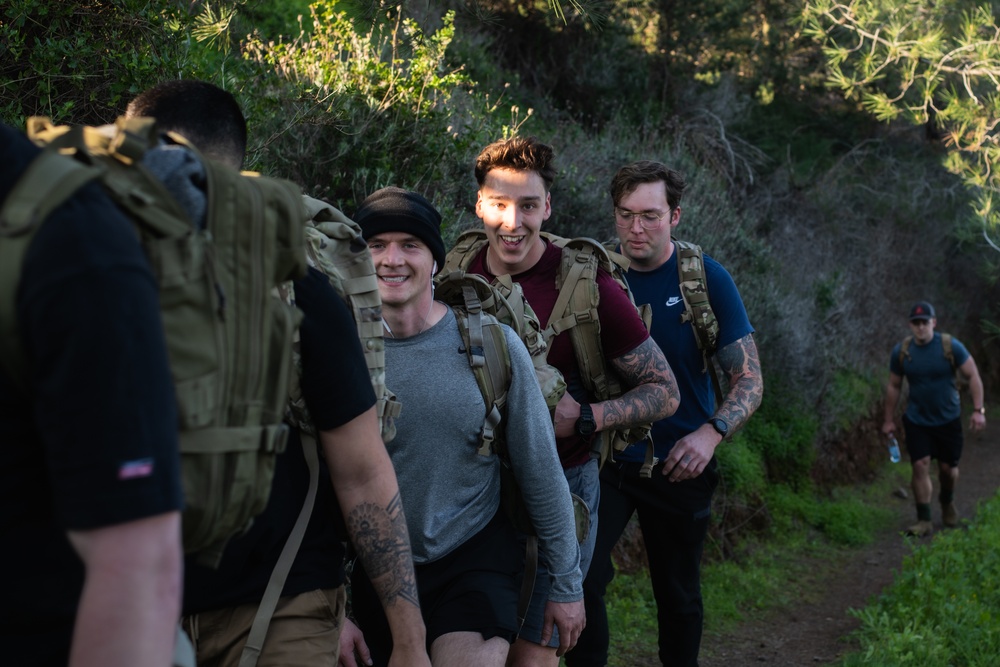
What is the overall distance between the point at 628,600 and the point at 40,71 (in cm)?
505

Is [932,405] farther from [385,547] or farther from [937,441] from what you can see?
[385,547]

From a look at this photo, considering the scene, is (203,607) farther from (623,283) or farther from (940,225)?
(940,225)

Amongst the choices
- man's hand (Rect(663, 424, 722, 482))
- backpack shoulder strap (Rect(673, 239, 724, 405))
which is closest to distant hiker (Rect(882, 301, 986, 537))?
backpack shoulder strap (Rect(673, 239, 724, 405))

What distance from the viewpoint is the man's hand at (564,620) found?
138 inches

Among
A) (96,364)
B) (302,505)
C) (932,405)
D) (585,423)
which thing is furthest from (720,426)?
(932,405)

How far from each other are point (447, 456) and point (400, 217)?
2.52 ft

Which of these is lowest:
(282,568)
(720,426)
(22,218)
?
(720,426)

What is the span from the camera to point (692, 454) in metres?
4.73

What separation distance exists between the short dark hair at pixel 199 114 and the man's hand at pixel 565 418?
1.99 m

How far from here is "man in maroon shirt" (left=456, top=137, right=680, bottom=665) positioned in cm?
423

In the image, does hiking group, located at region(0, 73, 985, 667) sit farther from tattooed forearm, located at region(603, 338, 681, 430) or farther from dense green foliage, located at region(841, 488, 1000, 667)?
dense green foliage, located at region(841, 488, 1000, 667)

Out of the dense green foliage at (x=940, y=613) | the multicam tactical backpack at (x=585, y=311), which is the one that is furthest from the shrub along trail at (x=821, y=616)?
the multicam tactical backpack at (x=585, y=311)

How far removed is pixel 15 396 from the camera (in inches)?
56.7

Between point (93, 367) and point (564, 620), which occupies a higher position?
point (93, 367)
